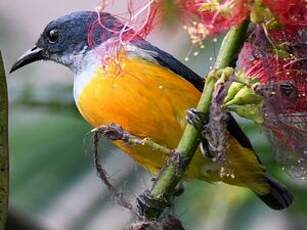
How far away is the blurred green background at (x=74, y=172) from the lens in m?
2.41

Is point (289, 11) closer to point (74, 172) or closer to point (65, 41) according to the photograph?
point (65, 41)

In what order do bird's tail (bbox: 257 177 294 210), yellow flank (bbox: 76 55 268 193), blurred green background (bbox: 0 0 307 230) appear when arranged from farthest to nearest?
1. blurred green background (bbox: 0 0 307 230)
2. bird's tail (bbox: 257 177 294 210)
3. yellow flank (bbox: 76 55 268 193)

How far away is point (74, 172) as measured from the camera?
106 inches

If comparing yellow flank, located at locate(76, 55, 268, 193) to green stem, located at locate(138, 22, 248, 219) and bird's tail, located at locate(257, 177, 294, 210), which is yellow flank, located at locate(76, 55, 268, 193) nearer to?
bird's tail, located at locate(257, 177, 294, 210)

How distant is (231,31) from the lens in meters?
1.40

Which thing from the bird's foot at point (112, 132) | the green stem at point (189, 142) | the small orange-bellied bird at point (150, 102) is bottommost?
the small orange-bellied bird at point (150, 102)

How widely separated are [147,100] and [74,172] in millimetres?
738

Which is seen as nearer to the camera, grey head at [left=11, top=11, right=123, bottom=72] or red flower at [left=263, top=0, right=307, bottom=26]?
red flower at [left=263, top=0, right=307, bottom=26]

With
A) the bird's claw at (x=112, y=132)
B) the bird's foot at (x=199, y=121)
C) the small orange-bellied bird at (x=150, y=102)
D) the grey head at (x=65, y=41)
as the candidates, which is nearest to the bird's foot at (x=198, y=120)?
the bird's foot at (x=199, y=121)

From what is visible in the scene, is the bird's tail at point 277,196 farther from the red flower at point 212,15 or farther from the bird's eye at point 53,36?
the red flower at point 212,15

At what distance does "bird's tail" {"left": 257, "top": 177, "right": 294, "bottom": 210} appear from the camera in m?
2.14

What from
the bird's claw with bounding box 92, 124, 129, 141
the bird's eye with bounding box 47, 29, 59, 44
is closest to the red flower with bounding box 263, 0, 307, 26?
the bird's claw with bounding box 92, 124, 129, 141

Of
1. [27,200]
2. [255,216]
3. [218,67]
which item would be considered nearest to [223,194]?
[255,216]

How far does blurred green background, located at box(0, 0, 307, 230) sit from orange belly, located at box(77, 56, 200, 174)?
0.20 metres
